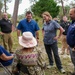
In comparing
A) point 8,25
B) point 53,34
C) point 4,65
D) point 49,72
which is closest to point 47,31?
point 53,34

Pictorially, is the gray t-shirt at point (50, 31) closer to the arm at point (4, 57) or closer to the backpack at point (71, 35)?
the backpack at point (71, 35)

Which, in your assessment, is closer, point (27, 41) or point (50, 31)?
point (27, 41)

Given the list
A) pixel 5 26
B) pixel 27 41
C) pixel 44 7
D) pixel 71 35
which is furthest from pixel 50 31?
pixel 44 7

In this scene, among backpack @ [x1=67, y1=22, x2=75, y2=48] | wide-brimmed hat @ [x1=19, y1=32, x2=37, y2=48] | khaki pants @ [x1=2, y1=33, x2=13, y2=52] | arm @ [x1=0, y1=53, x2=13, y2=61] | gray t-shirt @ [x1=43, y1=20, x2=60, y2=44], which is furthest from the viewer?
khaki pants @ [x1=2, y1=33, x2=13, y2=52]

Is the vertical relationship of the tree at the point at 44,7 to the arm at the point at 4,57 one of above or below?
below

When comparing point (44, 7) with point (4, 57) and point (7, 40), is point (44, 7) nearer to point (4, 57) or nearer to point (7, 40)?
point (7, 40)

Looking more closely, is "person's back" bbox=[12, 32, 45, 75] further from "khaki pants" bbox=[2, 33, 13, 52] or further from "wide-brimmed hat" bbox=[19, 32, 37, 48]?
"khaki pants" bbox=[2, 33, 13, 52]

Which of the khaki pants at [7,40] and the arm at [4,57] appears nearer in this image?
the arm at [4,57]

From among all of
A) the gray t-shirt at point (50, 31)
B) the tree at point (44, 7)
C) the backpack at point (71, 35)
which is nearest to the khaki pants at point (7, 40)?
the gray t-shirt at point (50, 31)

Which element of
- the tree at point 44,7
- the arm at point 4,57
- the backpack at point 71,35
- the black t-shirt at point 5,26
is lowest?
the tree at point 44,7

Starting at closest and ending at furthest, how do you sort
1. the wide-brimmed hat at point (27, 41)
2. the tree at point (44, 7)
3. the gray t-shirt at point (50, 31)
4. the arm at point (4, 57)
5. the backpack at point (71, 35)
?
the wide-brimmed hat at point (27, 41) < the arm at point (4, 57) < the backpack at point (71, 35) < the gray t-shirt at point (50, 31) < the tree at point (44, 7)

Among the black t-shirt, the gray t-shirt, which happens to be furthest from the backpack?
the black t-shirt

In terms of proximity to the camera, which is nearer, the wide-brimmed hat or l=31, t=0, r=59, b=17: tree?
the wide-brimmed hat

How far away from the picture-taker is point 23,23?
20.8 ft
